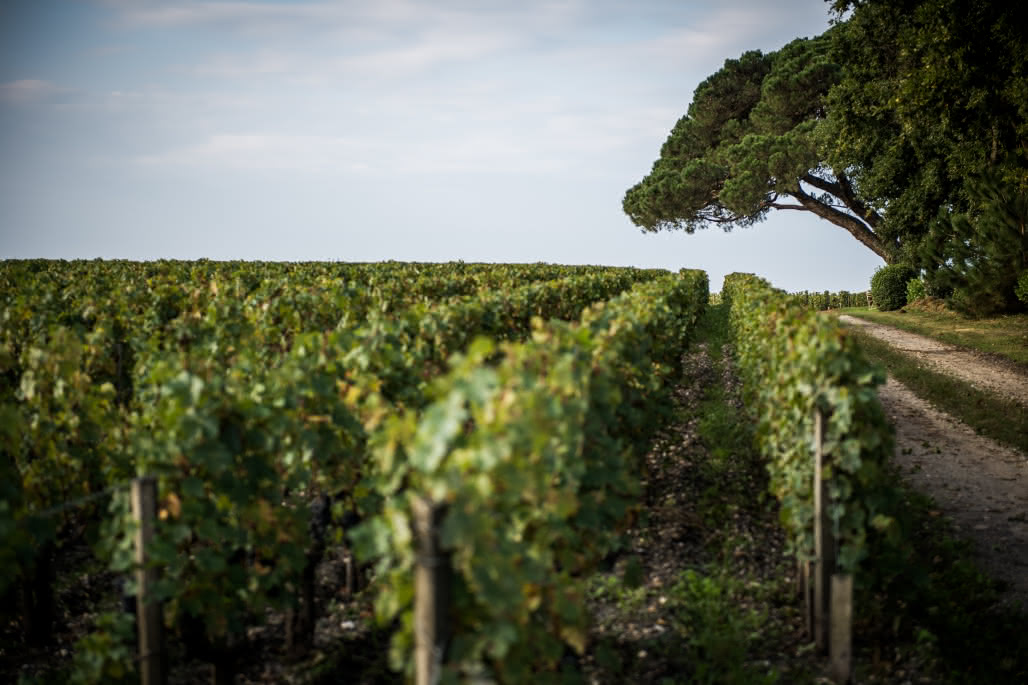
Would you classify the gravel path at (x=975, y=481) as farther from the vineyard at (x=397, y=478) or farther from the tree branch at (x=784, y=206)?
the tree branch at (x=784, y=206)

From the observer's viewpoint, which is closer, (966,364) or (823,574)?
(823,574)

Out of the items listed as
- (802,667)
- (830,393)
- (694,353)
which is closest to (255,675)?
(802,667)

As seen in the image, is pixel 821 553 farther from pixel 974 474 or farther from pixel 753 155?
pixel 753 155

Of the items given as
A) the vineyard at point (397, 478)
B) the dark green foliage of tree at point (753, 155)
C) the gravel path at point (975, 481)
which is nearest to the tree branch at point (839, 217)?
the dark green foliage of tree at point (753, 155)

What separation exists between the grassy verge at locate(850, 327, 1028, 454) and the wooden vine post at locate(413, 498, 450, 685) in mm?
8429

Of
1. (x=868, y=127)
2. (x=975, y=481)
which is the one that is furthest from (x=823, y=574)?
(x=868, y=127)

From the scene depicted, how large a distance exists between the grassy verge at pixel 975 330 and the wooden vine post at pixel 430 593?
17.9 meters

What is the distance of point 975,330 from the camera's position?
23.3 meters

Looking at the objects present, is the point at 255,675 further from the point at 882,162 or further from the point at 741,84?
the point at 741,84

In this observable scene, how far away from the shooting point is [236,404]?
4703mm

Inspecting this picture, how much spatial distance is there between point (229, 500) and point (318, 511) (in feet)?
7.08

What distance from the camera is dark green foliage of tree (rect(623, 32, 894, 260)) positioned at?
35969mm

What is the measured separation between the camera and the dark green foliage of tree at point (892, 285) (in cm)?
3192

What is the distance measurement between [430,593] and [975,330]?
78.9 ft
